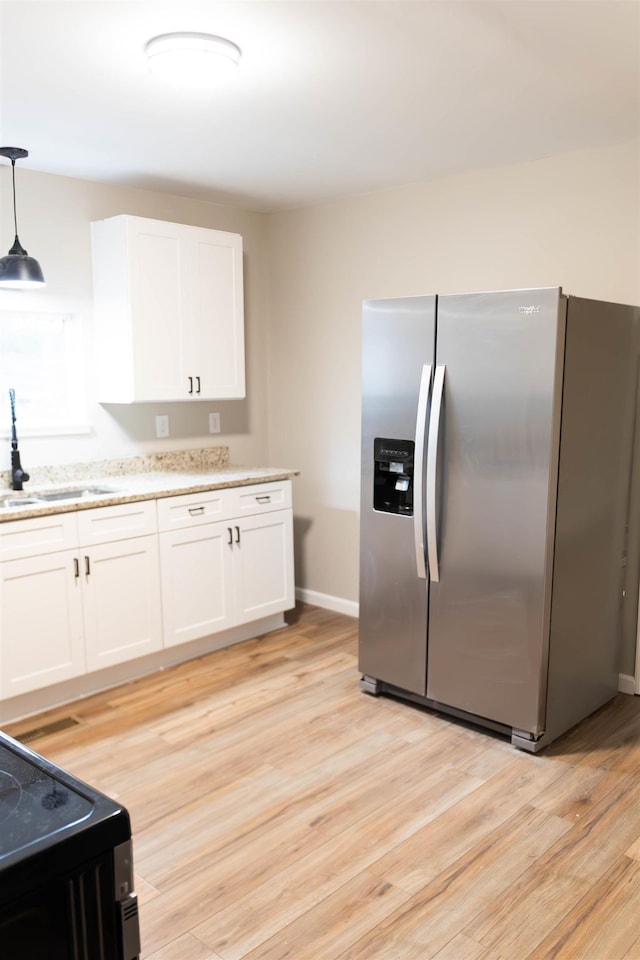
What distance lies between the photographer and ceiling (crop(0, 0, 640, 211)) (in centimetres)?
207

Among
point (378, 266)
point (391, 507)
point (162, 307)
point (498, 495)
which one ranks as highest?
point (378, 266)

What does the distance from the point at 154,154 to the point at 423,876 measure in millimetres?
3011

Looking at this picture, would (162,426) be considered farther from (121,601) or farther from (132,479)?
(121,601)

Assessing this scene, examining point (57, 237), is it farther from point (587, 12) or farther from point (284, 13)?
point (587, 12)

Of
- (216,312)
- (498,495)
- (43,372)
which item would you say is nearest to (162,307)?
(216,312)

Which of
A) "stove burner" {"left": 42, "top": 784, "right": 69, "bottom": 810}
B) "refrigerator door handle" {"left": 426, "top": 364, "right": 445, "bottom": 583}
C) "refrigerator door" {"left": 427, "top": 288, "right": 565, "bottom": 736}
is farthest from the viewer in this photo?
"refrigerator door handle" {"left": 426, "top": 364, "right": 445, "bottom": 583}

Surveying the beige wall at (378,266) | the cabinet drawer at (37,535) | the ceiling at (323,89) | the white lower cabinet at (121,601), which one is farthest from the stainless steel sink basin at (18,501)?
the beige wall at (378,266)

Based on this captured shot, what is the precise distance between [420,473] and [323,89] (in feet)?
4.70

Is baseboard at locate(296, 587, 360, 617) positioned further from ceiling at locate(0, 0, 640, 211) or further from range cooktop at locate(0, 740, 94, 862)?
range cooktop at locate(0, 740, 94, 862)

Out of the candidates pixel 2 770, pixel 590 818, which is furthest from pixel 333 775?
pixel 2 770

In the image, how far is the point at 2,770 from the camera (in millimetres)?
1126

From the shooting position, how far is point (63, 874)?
0.96 metres

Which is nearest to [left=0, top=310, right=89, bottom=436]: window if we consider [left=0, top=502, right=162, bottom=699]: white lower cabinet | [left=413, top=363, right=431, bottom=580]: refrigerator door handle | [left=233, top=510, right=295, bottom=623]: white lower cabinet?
[left=0, top=502, right=162, bottom=699]: white lower cabinet

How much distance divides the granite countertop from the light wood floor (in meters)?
0.90
